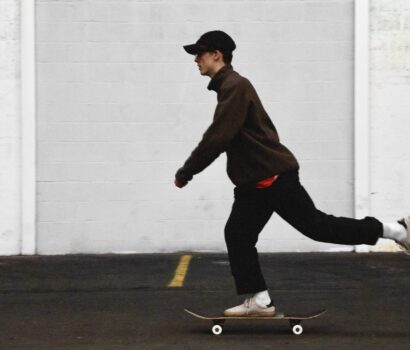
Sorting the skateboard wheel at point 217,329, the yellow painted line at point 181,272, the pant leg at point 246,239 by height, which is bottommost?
the yellow painted line at point 181,272

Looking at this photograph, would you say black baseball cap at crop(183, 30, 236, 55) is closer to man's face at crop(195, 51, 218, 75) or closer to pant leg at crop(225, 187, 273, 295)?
man's face at crop(195, 51, 218, 75)

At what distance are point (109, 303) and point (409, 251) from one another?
270cm

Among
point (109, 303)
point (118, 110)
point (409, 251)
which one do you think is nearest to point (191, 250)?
point (118, 110)

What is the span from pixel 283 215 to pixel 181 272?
11.7 ft

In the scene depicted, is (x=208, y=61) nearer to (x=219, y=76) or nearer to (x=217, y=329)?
(x=219, y=76)

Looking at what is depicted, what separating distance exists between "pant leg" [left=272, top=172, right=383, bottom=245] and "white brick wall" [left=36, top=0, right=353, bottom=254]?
494 centimetres

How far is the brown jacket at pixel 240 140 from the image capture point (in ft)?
24.2

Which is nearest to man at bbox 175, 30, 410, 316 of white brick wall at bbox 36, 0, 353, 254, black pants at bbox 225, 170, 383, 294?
black pants at bbox 225, 170, 383, 294

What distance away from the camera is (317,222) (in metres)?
7.45

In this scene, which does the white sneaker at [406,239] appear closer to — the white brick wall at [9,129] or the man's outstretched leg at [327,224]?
the man's outstretched leg at [327,224]

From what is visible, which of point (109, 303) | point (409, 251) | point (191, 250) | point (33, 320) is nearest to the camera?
point (409, 251)

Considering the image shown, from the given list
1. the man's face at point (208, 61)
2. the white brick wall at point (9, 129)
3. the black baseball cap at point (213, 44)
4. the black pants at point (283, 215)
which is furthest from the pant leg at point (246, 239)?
the white brick wall at point (9, 129)

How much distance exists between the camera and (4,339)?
7648 millimetres

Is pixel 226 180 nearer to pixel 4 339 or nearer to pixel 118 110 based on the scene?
pixel 118 110
